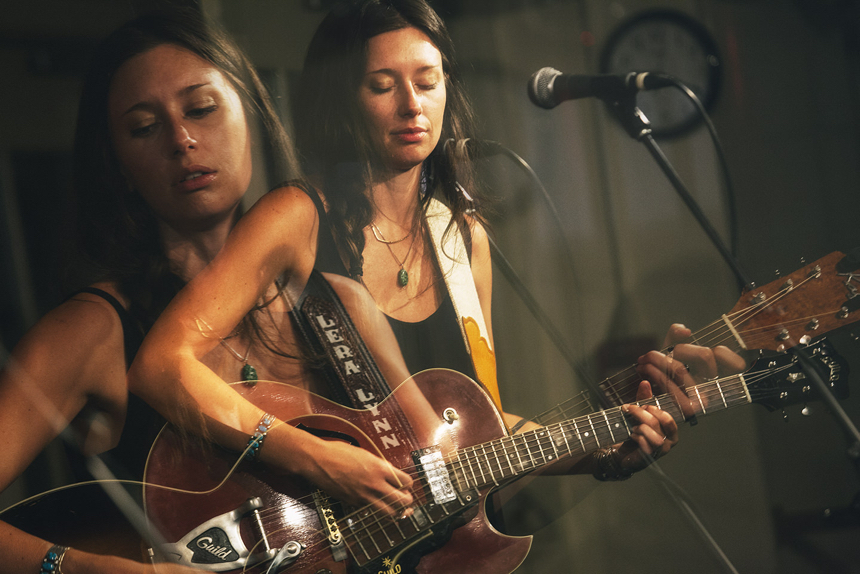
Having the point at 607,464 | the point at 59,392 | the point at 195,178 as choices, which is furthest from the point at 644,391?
the point at 59,392

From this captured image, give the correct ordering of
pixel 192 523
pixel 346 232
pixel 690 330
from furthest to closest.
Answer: pixel 690 330, pixel 346 232, pixel 192 523

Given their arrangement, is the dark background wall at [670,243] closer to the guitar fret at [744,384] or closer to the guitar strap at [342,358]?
the guitar fret at [744,384]

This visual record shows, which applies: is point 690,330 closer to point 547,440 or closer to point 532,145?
point 547,440

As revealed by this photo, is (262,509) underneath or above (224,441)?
underneath

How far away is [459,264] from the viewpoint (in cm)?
116

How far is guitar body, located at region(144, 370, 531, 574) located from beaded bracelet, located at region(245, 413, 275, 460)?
0.02m

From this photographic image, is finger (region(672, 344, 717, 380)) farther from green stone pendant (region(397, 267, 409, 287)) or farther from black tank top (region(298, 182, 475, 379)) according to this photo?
green stone pendant (region(397, 267, 409, 287))

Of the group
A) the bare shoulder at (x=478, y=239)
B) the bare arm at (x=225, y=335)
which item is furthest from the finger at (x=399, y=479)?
the bare shoulder at (x=478, y=239)

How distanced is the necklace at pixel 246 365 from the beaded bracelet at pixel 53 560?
0.38 m

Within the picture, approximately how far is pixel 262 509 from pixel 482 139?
0.81 meters

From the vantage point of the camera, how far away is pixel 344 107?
1.07m

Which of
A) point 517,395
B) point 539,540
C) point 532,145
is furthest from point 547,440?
point 532,145

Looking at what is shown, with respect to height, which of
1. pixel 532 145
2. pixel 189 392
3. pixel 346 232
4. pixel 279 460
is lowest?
pixel 279 460

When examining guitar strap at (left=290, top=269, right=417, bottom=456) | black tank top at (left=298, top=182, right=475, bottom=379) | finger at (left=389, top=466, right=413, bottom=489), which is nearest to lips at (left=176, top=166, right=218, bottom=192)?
black tank top at (left=298, top=182, right=475, bottom=379)
